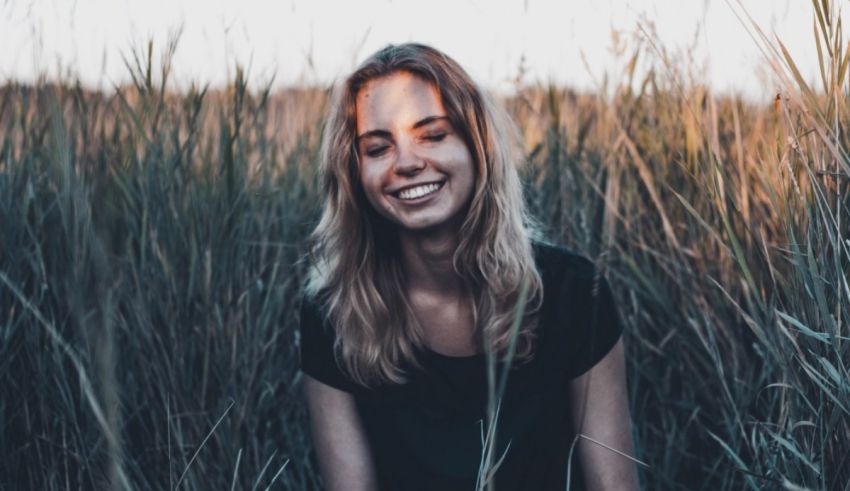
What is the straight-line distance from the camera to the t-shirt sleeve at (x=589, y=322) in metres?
1.47

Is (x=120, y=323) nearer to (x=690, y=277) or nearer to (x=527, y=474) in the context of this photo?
(x=527, y=474)

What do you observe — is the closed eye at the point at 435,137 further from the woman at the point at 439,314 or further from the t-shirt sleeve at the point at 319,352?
the t-shirt sleeve at the point at 319,352

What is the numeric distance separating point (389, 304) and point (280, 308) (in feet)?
1.06

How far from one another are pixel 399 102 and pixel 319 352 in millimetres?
494

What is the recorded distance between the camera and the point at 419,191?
4.60ft

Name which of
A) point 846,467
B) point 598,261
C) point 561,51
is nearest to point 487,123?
point 598,261

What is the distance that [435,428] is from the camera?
4.95ft

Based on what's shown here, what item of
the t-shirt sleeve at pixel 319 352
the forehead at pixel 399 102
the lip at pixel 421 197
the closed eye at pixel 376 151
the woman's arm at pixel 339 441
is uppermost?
the forehead at pixel 399 102

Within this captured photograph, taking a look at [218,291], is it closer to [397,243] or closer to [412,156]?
[397,243]

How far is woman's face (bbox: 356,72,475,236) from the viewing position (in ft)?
4.61

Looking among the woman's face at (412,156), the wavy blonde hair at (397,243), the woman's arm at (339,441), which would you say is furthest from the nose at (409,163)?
the woman's arm at (339,441)

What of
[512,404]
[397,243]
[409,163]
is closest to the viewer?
[409,163]

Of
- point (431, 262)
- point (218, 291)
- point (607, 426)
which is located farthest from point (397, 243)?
point (607, 426)

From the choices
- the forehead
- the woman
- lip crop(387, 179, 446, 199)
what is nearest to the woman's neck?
the woman
